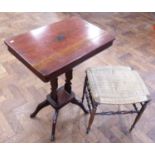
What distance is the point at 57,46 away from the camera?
118 cm

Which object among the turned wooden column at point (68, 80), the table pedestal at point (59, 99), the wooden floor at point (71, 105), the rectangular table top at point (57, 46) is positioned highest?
the rectangular table top at point (57, 46)

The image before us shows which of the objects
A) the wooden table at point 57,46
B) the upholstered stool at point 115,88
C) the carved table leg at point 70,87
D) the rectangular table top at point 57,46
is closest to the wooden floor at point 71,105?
the carved table leg at point 70,87

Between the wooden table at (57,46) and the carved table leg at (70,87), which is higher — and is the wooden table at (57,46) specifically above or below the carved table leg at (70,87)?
above

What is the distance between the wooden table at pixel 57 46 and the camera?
41.4 inches

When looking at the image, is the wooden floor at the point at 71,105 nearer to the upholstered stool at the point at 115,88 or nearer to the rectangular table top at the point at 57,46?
the upholstered stool at the point at 115,88

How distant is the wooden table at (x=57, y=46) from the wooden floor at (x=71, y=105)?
356 millimetres

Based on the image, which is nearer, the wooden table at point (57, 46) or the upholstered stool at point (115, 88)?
the wooden table at point (57, 46)

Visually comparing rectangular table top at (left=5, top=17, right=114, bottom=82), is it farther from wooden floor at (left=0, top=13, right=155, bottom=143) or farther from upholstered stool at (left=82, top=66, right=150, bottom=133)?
wooden floor at (left=0, top=13, right=155, bottom=143)

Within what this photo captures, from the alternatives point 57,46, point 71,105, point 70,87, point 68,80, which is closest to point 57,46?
point 57,46

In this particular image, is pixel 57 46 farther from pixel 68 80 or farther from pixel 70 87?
pixel 70 87

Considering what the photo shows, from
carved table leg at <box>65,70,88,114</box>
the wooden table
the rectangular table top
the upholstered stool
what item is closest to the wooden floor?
carved table leg at <box>65,70,88,114</box>

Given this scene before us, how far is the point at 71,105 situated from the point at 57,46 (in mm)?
721
